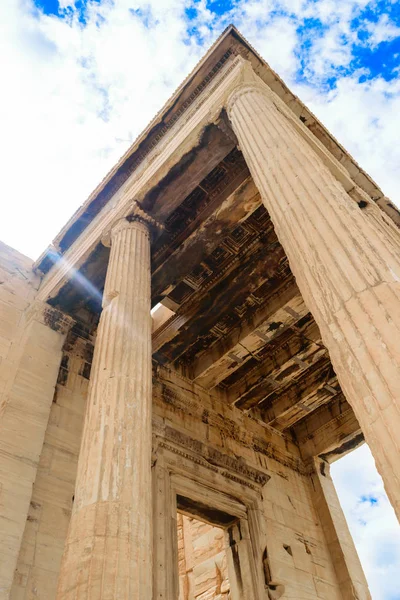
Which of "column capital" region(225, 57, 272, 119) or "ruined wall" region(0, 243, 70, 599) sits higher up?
"column capital" region(225, 57, 272, 119)

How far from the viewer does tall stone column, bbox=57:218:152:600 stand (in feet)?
15.3

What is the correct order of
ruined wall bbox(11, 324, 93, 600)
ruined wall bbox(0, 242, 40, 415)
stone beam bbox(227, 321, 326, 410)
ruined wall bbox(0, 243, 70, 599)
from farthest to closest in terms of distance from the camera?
1. stone beam bbox(227, 321, 326, 410)
2. ruined wall bbox(0, 242, 40, 415)
3. ruined wall bbox(0, 243, 70, 599)
4. ruined wall bbox(11, 324, 93, 600)

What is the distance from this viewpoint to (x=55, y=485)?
8.20 metres

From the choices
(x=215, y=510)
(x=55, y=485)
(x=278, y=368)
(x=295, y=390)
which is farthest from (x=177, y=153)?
(x=295, y=390)

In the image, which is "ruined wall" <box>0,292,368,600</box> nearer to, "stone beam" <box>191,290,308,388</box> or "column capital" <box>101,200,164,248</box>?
"stone beam" <box>191,290,308,388</box>

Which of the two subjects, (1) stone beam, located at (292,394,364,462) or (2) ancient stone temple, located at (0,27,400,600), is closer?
(2) ancient stone temple, located at (0,27,400,600)

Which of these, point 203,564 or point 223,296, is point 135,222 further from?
point 203,564

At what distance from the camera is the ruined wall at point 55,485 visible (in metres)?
7.11

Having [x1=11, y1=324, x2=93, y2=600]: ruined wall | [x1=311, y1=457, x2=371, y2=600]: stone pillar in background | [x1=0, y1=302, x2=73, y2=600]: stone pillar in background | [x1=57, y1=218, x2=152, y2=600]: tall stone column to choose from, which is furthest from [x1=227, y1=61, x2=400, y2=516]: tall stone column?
[x1=311, y1=457, x2=371, y2=600]: stone pillar in background

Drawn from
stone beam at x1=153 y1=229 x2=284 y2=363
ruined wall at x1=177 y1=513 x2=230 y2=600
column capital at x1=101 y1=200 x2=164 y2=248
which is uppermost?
stone beam at x1=153 y1=229 x2=284 y2=363

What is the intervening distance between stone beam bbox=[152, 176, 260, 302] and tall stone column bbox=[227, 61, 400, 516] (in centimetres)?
289

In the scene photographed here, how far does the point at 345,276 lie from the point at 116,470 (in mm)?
3127

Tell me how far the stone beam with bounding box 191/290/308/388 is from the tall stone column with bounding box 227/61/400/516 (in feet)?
Result: 17.3

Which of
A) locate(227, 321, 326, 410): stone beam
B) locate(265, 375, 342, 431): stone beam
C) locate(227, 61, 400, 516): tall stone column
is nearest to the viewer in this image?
locate(227, 61, 400, 516): tall stone column
